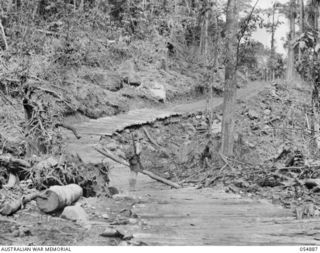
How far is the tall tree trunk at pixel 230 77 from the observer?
497 inches

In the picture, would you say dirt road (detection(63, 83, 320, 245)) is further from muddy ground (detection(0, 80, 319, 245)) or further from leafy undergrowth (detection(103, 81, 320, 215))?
leafy undergrowth (detection(103, 81, 320, 215))

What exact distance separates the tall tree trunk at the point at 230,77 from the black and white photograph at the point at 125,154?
0.10 feet

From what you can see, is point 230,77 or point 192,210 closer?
point 192,210

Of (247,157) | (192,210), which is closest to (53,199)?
(192,210)

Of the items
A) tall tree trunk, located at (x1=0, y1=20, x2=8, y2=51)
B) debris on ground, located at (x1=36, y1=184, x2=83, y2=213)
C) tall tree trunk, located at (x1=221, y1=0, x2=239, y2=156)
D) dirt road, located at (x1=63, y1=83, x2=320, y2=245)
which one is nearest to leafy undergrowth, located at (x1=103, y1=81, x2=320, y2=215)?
tall tree trunk, located at (x1=221, y1=0, x2=239, y2=156)

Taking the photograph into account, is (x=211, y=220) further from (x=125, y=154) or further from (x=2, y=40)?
(x=2, y=40)

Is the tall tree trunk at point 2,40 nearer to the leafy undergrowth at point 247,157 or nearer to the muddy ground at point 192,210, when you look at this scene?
the muddy ground at point 192,210

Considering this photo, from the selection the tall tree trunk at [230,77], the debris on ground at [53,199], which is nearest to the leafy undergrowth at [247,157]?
the tall tree trunk at [230,77]

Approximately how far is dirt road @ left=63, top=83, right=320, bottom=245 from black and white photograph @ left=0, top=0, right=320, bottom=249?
1.0 inches

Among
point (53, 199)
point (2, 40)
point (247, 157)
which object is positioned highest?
point (2, 40)

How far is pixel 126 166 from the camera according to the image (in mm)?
12055

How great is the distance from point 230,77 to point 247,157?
112 inches

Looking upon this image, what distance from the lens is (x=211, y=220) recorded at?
6.54 meters

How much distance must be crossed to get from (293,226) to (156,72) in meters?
20.8
